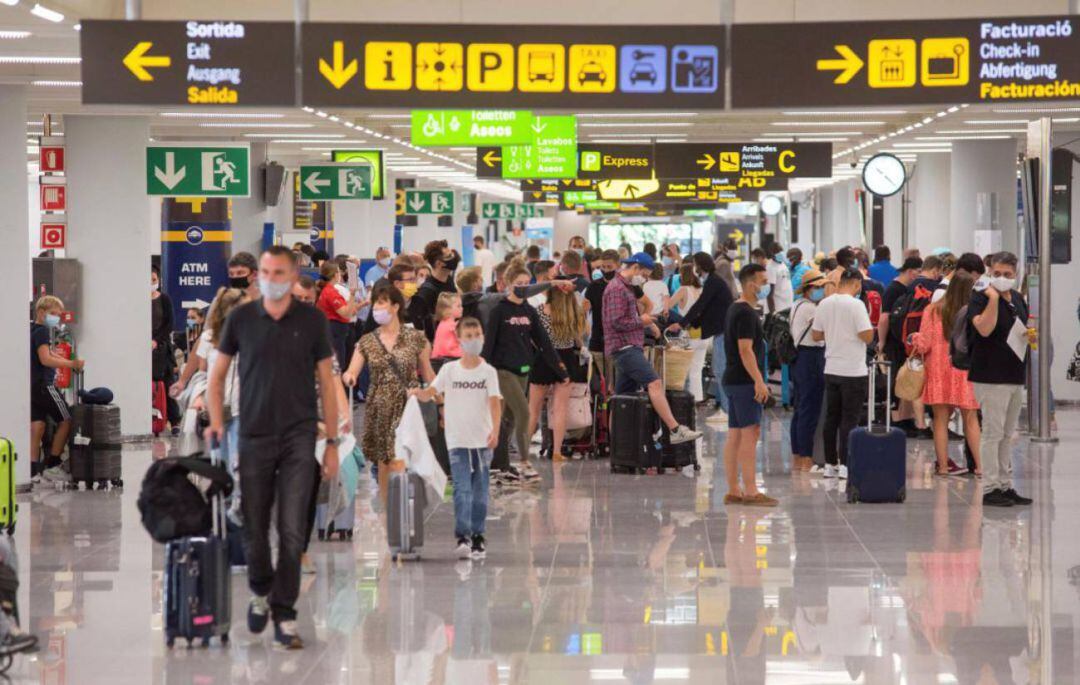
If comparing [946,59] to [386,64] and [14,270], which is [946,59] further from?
[14,270]

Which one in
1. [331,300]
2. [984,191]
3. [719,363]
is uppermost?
[984,191]

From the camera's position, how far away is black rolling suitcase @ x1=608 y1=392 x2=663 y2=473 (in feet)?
47.2

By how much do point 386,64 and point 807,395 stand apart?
5.74 m

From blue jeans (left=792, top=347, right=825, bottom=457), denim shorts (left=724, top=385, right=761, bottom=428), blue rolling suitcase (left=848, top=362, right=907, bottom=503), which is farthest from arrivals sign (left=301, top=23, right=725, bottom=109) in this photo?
blue jeans (left=792, top=347, right=825, bottom=457)

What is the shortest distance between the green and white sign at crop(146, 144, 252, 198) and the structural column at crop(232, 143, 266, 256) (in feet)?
18.2

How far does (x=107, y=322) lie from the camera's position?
17.2 metres

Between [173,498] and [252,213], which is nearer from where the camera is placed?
[173,498]

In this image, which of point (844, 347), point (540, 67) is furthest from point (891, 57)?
point (844, 347)

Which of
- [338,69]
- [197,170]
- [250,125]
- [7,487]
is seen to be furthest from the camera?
[250,125]

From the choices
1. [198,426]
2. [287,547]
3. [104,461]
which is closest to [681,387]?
[104,461]

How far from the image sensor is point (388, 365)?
10.5 metres

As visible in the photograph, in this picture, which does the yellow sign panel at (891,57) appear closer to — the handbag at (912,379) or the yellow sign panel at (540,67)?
the yellow sign panel at (540,67)

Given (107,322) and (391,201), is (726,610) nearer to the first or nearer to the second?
(107,322)

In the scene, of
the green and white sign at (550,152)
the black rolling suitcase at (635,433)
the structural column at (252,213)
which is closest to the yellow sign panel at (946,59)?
the black rolling suitcase at (635,433)
